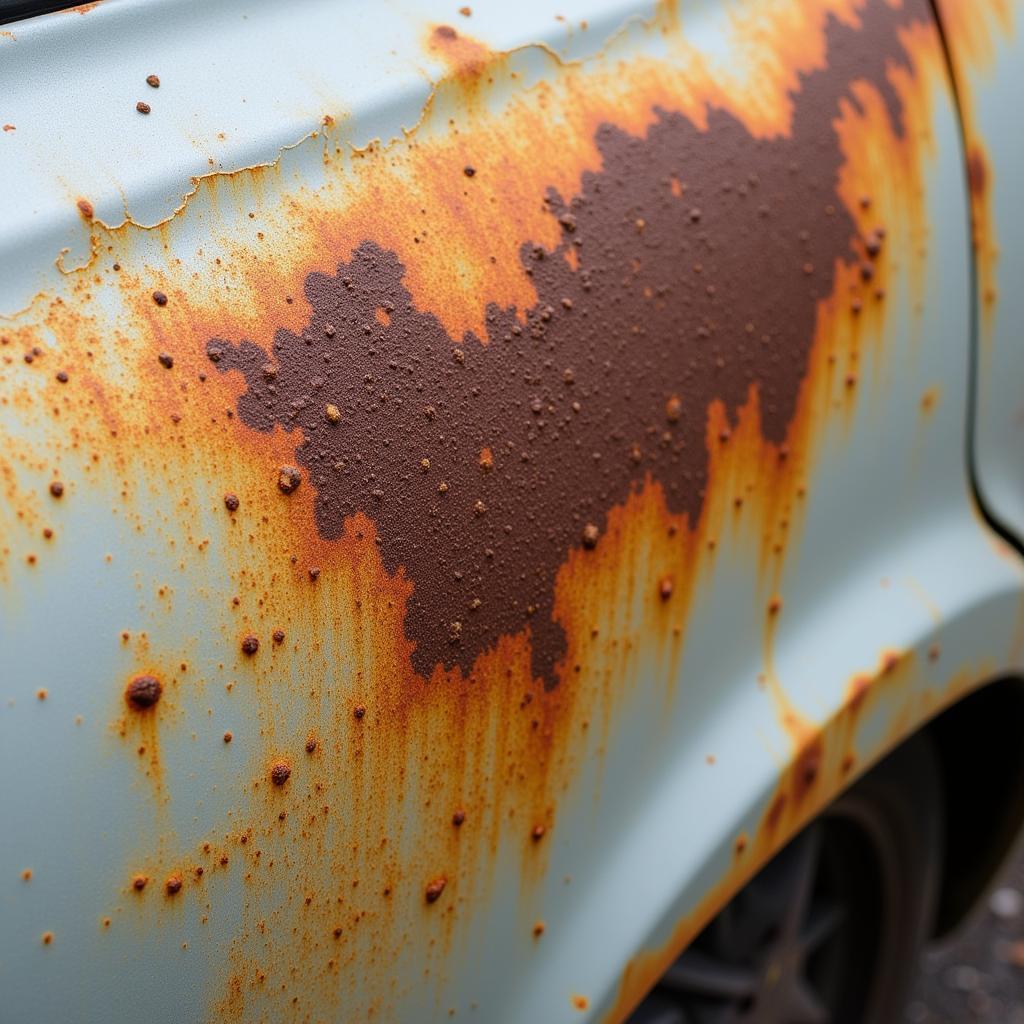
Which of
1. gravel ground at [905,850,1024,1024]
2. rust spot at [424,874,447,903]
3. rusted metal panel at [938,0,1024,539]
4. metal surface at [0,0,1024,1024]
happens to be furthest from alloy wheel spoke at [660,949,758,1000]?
gravel ground at [905,850,1024,1024]

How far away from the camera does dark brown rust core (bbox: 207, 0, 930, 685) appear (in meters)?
0.98

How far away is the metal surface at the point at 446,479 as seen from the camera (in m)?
0.86

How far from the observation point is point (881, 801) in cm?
179

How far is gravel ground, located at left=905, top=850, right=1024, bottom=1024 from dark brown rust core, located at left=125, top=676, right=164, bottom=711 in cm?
225

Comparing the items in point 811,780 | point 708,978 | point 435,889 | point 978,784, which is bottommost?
point 978,784

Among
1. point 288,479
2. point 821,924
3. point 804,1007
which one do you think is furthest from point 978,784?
point 288,479

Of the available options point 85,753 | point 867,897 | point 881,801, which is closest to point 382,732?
point 85,753

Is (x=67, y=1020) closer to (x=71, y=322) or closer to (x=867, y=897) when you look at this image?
(x=71, y=322)

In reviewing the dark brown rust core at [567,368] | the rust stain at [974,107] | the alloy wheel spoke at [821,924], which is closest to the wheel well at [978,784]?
the alloy wheel spoke at [821,924]

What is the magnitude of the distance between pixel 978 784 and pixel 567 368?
131 cm

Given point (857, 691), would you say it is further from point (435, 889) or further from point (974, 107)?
point (974, 107)

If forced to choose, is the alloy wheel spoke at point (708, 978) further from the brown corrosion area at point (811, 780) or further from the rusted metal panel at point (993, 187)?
the rusted metal panel at point (993, 187)

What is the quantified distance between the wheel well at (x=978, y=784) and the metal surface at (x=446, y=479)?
18.9 inches

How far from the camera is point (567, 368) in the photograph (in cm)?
110
